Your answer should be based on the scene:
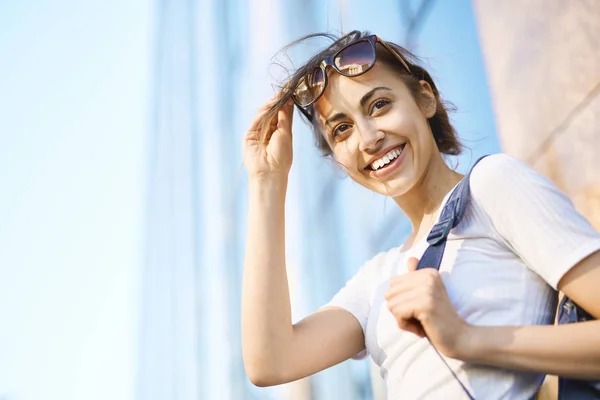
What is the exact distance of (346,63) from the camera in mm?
910

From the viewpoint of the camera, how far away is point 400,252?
905mm

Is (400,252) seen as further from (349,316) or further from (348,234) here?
(348,234)

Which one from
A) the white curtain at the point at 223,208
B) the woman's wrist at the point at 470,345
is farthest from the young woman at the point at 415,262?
the white curtain at the point at 223,208

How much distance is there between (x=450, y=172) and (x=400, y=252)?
0.16 metres

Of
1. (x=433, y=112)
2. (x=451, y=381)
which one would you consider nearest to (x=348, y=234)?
(x=433, y=112)

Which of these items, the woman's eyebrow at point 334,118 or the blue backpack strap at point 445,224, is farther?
the woman's eyebrow at point 334,118

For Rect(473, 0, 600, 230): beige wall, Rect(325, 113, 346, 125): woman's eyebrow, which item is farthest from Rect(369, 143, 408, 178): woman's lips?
Rect(473, 0, 600, 230): beige wall

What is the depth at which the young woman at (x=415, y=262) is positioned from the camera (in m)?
0.61

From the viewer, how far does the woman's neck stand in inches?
35.1

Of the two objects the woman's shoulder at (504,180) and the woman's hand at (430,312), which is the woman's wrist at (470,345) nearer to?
the woman's hand at (430,312)

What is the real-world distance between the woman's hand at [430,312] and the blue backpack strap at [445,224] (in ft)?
0.20

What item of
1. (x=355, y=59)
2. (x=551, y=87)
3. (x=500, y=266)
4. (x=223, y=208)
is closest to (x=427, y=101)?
(x=355, y=59)

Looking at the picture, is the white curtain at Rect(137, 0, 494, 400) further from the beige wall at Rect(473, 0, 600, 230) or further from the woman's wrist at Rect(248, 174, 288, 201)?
the woman's wrist at Rect(248, 174, 288, 201)

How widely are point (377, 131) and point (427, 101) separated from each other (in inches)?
7.0
